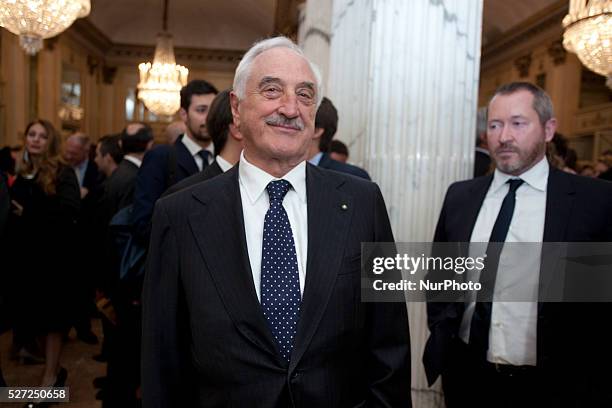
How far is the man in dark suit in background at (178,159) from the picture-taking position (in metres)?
2.68

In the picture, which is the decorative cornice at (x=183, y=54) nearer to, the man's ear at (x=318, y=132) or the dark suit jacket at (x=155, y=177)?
the dark suit jacket at (x=155, y=177)

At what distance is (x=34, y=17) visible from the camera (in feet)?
13.7

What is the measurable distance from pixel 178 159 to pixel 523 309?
173 cm

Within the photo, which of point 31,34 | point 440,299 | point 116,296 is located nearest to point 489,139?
→ point 440,299

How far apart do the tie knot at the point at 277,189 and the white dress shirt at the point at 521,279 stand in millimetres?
917

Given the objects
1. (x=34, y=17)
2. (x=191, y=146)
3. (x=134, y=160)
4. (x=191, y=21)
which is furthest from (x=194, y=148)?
(x=191, y=21)

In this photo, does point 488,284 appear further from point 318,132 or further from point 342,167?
point 318,132

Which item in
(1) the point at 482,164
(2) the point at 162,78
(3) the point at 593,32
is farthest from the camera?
(2) the point at 162,78

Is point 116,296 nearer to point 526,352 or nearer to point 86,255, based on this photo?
point 86,255

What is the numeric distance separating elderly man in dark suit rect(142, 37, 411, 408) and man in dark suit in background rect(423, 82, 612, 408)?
2.05ft

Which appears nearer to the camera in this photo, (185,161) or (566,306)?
(566,306)

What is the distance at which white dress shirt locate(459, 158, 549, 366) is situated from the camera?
6.32 ft

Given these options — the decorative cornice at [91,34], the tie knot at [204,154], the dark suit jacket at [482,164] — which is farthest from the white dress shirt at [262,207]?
the decorative cornice at [91,34]

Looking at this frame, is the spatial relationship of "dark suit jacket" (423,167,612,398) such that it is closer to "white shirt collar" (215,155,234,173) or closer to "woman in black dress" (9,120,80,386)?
"white shirt collar" (215,155,234,173)
